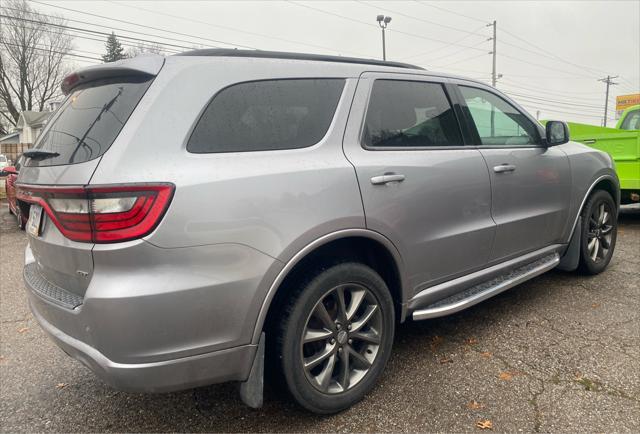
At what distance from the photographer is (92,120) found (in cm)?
197

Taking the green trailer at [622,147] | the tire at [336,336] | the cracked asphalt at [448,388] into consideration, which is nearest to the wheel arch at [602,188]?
the cracked asphalt at [448,388]

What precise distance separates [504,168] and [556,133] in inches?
35.0

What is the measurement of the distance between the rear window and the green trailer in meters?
7.07

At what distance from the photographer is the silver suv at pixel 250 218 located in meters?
1.73

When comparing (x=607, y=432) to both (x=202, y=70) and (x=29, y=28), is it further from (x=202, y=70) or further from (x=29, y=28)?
(x=29, y=28)

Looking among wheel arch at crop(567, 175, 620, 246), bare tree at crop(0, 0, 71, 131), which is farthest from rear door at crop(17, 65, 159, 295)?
bare tree at crop(0, 0, 71, 131)

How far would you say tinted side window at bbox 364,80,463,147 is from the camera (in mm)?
2537

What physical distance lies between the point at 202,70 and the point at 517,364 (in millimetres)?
2509

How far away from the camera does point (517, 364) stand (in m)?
2.78

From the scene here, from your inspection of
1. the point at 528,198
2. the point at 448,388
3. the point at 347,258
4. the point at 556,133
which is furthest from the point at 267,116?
the point at 556,133

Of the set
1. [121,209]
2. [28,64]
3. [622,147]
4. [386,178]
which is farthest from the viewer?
[28,64]

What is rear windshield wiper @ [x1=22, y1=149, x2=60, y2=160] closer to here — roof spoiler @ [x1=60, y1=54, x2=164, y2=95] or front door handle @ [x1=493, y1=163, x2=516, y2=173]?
roof spoiler @ [x1=60, y1=54, x2=164, y2=95]

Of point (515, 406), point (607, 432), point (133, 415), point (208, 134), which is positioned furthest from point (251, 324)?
point (607, 432)

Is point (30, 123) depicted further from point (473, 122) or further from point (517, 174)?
point (517, 174)
